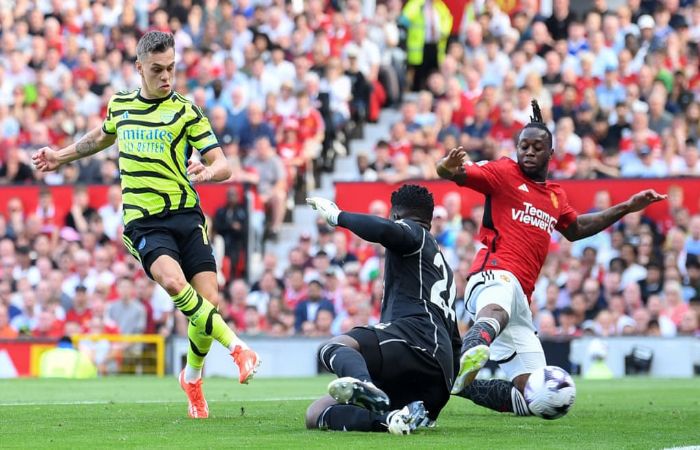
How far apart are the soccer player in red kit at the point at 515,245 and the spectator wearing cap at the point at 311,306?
→ 8976 millimetres

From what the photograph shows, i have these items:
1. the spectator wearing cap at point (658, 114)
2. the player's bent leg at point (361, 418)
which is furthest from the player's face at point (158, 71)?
the spectator wearing cap at point (658, 114)

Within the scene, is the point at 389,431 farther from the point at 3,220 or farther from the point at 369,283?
the point at 3,220

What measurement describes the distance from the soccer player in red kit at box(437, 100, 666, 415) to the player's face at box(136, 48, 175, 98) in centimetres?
224

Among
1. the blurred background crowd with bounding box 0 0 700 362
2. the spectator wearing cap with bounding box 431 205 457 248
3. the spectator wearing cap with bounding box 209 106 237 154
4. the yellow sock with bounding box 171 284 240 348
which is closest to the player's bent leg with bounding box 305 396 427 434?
the yellow sock with bounding box 171 284 240 348

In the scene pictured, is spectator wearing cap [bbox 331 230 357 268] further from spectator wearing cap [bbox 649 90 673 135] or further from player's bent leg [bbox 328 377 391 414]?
player's bent leg [bbox 328 377 391 414]

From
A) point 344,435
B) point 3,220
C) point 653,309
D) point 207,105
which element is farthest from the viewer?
point 207,105

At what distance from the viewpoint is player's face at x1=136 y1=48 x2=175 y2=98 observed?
10281mm

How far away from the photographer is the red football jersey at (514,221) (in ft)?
35.5

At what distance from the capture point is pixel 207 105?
2439 cm

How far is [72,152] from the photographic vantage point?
10.9m

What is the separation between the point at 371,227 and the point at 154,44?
253 centimetres

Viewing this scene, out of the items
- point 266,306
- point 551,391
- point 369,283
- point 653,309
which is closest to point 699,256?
point 653,309

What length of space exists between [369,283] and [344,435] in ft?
39.1

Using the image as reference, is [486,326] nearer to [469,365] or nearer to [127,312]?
[469,365]
